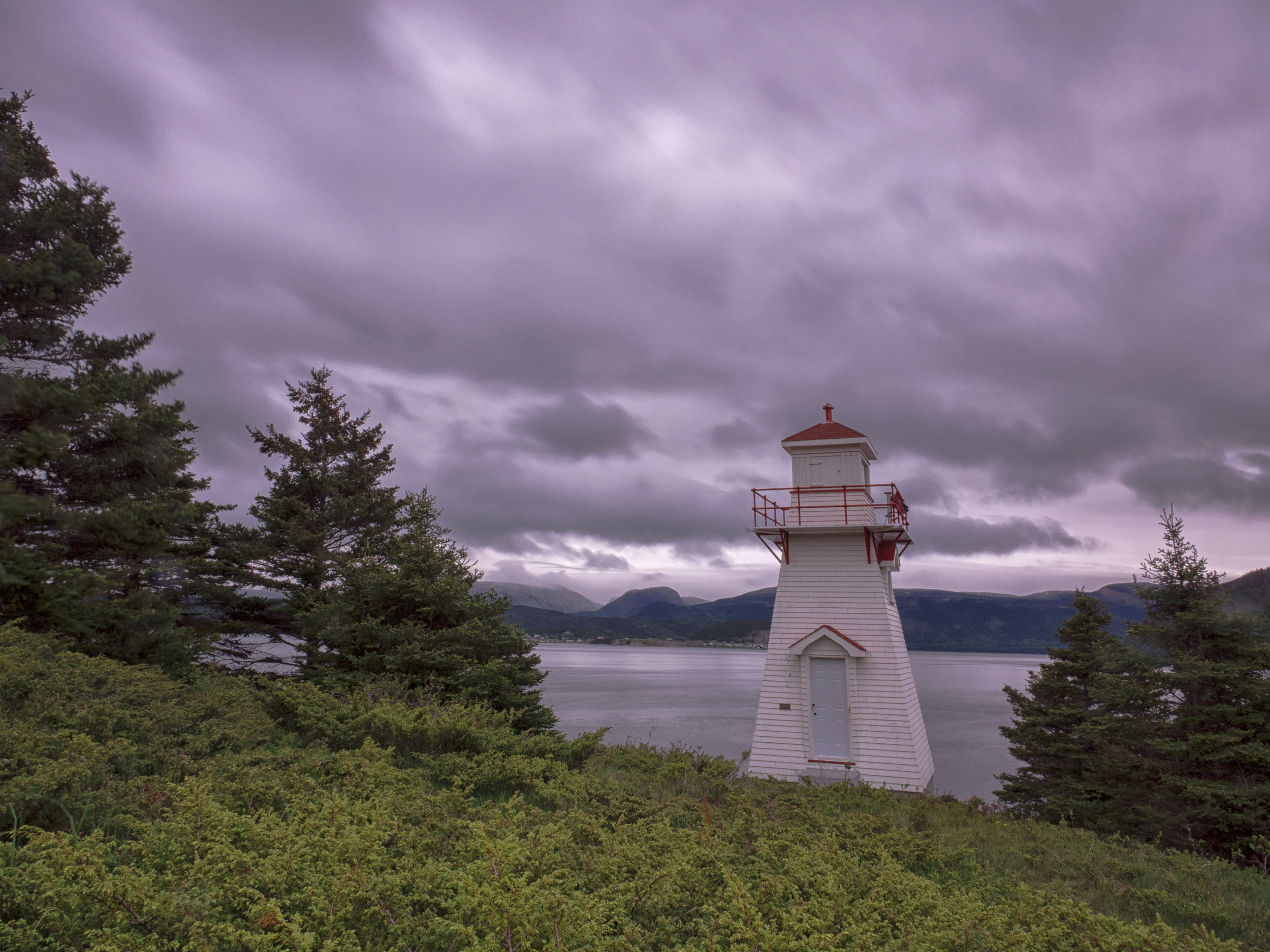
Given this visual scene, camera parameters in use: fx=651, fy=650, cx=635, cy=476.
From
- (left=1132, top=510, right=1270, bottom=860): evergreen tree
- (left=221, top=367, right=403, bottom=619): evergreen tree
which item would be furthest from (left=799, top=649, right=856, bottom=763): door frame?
(left=221, top=367, right=403, bottom=619): evergreen tree

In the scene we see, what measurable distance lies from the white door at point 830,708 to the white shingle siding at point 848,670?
0.47 feet

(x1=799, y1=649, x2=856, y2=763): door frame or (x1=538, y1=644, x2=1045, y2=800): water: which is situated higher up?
(x1=799, y1=649, x2=856, y2=763): door frame

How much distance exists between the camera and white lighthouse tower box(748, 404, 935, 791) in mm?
16188

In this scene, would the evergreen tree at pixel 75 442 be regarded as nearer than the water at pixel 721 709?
Yes

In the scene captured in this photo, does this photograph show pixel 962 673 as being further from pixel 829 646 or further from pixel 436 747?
pixel 436 747

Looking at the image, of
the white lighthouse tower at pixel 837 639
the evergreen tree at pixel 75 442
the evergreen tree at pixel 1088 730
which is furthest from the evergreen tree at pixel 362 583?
the evergreen tree at pixel 1088 730

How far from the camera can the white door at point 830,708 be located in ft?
53.7

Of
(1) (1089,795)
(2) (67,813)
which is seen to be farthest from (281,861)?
(1) (1089,795)

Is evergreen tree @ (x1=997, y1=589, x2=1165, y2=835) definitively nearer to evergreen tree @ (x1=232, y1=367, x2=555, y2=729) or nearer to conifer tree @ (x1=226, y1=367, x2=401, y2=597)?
evergreen tree @ (x1=232, y1=367, x2=555, y2=729)

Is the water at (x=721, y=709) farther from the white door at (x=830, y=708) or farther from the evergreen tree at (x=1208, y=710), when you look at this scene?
the evergreen tree at (x=1208, y=710)

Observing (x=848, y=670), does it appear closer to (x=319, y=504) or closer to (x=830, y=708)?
(x=830, y=708)

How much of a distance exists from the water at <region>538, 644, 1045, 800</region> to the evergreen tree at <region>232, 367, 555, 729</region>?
4.72 m

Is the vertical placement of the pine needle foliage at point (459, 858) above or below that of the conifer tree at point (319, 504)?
below

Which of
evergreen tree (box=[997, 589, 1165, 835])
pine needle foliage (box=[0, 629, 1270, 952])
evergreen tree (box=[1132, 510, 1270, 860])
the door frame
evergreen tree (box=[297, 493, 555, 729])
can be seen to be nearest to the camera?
pine needle foliage (box=[0, 629, 1270, 952])
